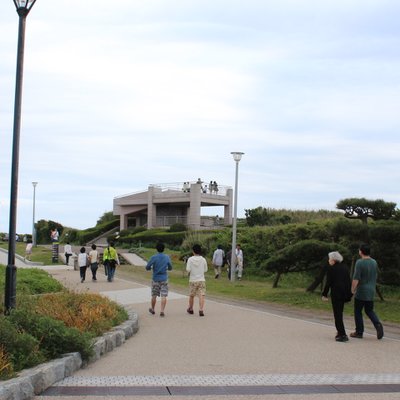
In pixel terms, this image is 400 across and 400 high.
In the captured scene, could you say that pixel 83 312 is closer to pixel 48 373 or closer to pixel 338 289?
pixel 48 373

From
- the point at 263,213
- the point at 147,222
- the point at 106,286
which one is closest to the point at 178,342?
the point at 106,286

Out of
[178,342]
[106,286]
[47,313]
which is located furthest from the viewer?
[106,286]

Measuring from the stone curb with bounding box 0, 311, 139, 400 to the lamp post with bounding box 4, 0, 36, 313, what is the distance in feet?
4.83

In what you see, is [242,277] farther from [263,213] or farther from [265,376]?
[265,376]

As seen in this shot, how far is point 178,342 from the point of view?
9.86 metres

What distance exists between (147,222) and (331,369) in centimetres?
5272

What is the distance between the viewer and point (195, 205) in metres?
55.4

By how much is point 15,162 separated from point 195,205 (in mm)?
46478

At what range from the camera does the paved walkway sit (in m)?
6.50

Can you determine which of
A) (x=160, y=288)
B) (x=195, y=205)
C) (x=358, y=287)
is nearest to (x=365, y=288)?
(x=358, y=287)

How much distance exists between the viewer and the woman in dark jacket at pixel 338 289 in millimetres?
10164

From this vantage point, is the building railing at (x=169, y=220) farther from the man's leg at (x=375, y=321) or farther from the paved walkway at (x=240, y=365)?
the man's leg at (x=375, y=321)

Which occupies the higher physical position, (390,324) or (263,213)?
(263,213)

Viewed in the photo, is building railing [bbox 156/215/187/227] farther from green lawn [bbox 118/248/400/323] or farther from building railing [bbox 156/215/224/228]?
green lawn [bbox 118/248/400/323]
